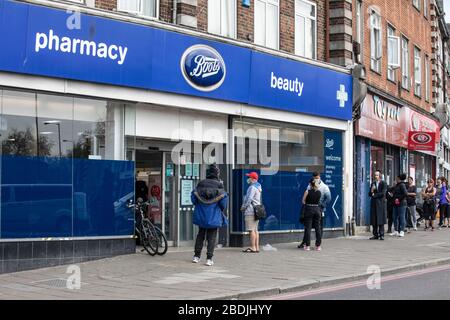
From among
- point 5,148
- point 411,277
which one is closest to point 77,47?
point 5,148

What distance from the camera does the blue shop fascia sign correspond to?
11.5 meters

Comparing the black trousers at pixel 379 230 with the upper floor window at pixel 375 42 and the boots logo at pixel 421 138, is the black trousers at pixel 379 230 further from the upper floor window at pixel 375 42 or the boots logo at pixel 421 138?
the boots logo at pixel 421 138

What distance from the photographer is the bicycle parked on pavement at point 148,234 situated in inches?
517

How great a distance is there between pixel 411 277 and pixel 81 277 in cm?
582

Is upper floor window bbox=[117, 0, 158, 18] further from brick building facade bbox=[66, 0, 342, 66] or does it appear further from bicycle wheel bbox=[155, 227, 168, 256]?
bicycle wheel bbox=[155, 227, 168, 256]

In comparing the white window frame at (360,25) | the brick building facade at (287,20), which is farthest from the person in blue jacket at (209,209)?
the white window frame at (360,25)

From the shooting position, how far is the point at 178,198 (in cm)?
1502

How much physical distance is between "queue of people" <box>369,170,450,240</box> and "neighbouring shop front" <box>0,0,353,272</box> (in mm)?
2249

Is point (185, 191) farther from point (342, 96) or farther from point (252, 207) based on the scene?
point (342, 96)

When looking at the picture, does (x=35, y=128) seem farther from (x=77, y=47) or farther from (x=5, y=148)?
(x=77, y=47)

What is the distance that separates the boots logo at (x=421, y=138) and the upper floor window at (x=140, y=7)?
15.5 metres

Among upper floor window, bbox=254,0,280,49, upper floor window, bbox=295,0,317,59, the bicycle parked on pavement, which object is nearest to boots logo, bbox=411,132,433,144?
upper floor window, bbox=295,0,317,59

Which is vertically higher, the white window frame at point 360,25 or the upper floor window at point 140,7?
the white window frame at point 360,25

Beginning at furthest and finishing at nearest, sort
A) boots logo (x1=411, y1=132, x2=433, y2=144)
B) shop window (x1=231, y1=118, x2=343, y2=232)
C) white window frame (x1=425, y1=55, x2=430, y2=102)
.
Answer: white window frame (x1=425, y1=55, x2=430, y2=102) < boots logo (x1=411, y1=132, x2=433, y2=144) < shop window (x1=231, y1=118, x2=343, y2=232)
